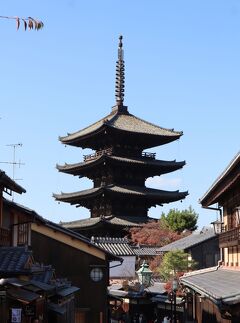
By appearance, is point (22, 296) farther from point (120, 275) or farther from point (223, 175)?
point (120, 275)

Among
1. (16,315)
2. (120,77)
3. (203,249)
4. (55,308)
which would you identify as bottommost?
(55,308)

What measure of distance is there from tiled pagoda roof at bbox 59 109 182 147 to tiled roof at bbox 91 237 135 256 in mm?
13596

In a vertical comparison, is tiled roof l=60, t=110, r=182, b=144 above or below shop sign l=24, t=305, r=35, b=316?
above

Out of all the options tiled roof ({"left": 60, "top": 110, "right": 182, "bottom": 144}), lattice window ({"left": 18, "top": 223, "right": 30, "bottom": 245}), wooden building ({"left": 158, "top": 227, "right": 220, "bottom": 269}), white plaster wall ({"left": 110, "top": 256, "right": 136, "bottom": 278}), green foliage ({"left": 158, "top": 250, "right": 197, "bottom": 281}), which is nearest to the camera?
lattice window ({"left": 18, "top": 223, "right": 30, "bottom": 245})

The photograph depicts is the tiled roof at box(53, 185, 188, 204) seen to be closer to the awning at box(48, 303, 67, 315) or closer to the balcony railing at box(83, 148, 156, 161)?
the balcony railing at box(83, 148, 156, 161)

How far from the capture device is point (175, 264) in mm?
41188

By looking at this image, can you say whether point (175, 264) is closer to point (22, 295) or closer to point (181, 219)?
point (181, 219)

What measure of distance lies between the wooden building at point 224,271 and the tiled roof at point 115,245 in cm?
1333

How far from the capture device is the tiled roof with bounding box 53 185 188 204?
53.2 metres

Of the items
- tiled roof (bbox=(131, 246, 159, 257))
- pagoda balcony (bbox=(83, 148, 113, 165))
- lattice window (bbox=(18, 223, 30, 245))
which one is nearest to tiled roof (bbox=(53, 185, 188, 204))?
pagoda balcony (bbox=(83, 148, 113, 165))

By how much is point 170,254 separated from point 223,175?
22.2 metres

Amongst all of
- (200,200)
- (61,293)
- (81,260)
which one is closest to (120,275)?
(81,260)

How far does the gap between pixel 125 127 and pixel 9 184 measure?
3987 centimetres

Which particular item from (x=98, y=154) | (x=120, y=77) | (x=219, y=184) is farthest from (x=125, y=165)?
(x=219, y=184)
